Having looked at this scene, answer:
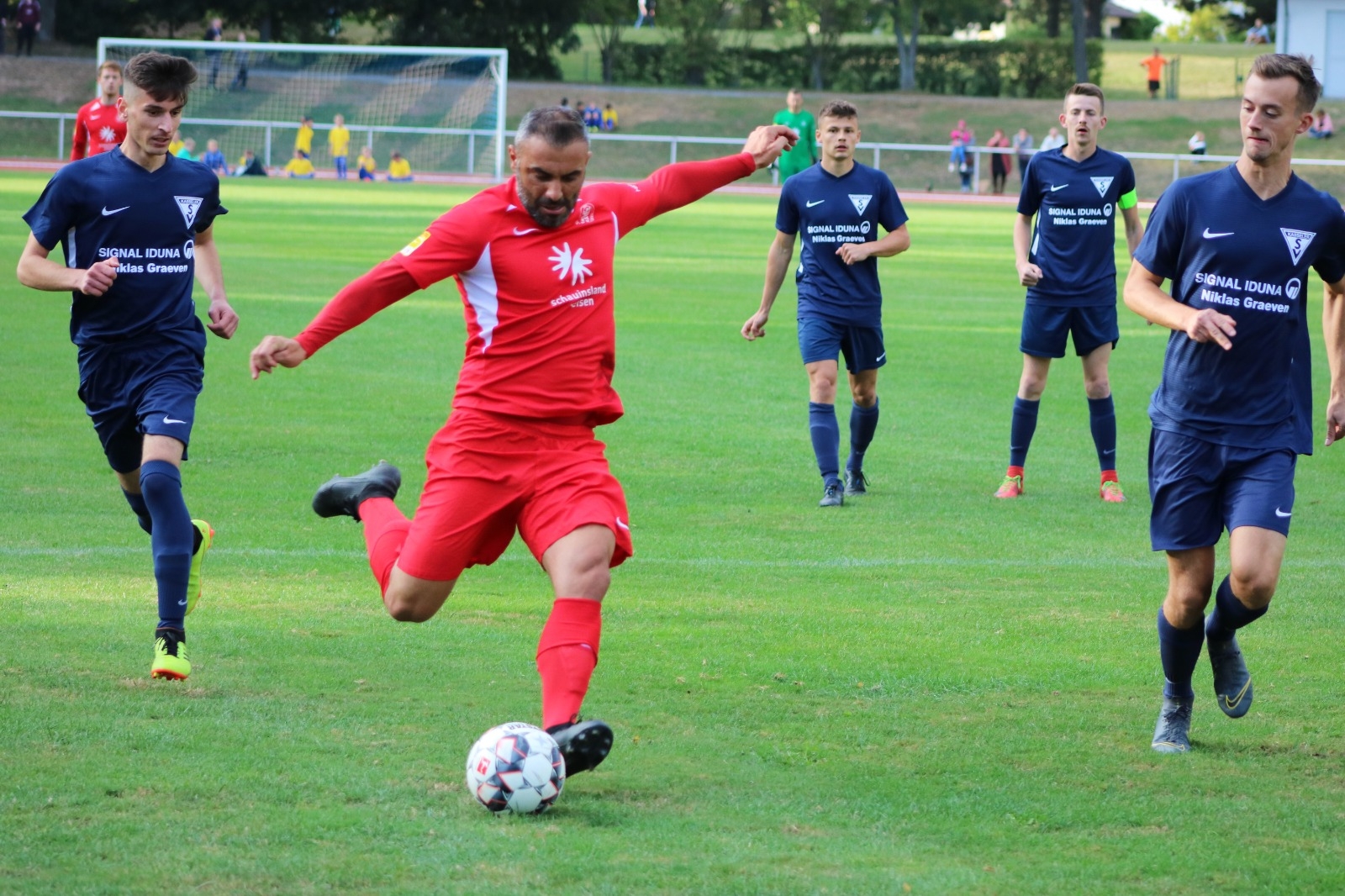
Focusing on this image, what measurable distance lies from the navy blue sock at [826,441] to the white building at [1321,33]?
52388mm

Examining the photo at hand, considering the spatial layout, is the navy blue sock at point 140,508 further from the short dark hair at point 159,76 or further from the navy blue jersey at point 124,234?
the short dark hair at point 159,76

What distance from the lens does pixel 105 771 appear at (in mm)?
4875

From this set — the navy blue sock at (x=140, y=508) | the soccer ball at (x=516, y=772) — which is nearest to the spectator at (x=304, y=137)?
→ the navy blue sock at (x=140, y=508)

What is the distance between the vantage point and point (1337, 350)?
5523 mm

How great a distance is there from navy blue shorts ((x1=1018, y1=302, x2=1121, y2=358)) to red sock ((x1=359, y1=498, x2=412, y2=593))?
208 inches

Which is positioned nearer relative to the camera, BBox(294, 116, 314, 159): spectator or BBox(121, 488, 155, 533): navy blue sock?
BBox(121, 488, 155, 533): navy blue sock

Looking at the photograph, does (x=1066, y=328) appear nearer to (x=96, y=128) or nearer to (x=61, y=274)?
(x=61, y=274)

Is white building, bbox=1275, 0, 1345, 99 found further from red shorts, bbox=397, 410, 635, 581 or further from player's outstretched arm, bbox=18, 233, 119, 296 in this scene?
red shorts, bbox=397, 410, 635, 581

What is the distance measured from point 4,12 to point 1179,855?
2473 inches

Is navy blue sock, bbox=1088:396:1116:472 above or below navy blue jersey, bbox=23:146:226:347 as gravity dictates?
below

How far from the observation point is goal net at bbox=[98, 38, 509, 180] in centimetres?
4453

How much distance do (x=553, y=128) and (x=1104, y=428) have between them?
6.16 meters

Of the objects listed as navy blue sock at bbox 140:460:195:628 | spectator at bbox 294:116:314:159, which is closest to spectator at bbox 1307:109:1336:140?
spectator at bbox 294:116:314:159

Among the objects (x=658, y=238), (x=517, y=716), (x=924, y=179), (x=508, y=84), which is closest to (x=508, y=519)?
(x=517, y=716)
